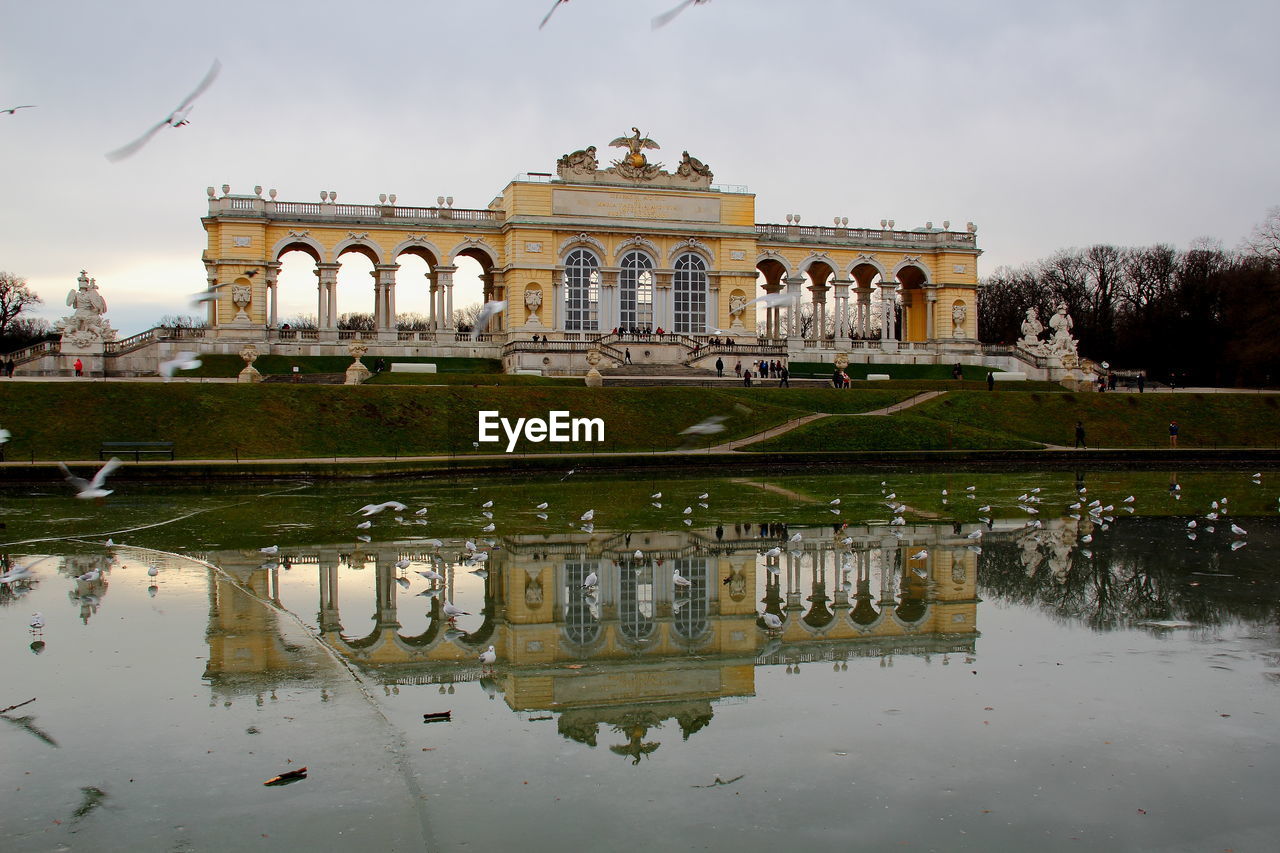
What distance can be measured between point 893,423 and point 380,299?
30476 millimetres

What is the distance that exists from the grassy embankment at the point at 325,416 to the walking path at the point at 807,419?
52cm

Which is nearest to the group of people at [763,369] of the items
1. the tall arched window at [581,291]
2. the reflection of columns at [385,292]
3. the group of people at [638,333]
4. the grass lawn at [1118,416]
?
the group of people at [638,333]

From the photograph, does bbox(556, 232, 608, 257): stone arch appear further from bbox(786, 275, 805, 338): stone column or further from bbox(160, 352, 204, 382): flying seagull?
bbox(160, 352, 204, 382): flying seagull

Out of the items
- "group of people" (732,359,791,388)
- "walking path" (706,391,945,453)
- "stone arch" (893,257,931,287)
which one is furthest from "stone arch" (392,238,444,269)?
"stone arch" (893,257,931,287)

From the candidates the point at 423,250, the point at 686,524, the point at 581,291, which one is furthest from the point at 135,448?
the point at 581,291

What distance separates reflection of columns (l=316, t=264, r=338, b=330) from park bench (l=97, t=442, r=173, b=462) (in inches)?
1047

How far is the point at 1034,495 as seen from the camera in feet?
85.3

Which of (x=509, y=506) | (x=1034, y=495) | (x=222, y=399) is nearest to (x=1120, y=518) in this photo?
(x=1034, y=495)

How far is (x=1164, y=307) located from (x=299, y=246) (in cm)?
5881

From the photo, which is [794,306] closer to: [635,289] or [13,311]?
[635,289]

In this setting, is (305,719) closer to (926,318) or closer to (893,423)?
(893,423)

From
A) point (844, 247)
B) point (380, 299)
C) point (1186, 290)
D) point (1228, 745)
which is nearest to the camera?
point (1228, 745)

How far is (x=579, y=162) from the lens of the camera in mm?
60562

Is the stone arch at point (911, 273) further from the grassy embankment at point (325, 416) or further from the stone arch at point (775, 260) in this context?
the grassy embankment at point (325, 416)
